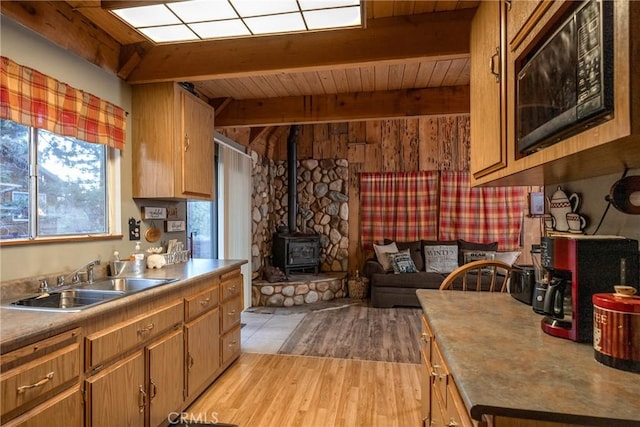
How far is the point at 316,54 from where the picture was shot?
2314 millimetres

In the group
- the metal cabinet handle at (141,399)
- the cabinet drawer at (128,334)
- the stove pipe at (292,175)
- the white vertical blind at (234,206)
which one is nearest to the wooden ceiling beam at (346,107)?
the white vertical blind at (234,206)

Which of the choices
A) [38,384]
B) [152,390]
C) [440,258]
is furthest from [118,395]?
[440,258]

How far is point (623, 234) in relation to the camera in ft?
4.06

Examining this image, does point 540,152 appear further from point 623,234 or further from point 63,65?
point 63,65

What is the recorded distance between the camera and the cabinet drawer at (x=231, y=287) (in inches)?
109

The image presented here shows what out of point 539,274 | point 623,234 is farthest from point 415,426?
point 623,234

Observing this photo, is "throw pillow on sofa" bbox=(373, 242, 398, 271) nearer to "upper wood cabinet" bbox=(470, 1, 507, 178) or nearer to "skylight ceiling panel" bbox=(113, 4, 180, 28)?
"upper wood cabinet" bbox=(470, 1, 507, 178)

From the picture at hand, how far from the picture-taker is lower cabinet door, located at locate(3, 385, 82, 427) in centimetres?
116

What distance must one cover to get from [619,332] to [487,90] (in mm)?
1096

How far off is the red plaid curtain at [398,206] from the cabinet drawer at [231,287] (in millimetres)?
3281

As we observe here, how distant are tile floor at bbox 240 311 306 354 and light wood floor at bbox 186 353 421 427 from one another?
26cm

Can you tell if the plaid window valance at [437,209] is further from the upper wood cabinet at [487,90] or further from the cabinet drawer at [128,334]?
the cabinet drawer at [128,334]

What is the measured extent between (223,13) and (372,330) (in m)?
3.41

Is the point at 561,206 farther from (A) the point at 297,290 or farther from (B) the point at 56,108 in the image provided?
(A) the point at 297,290
